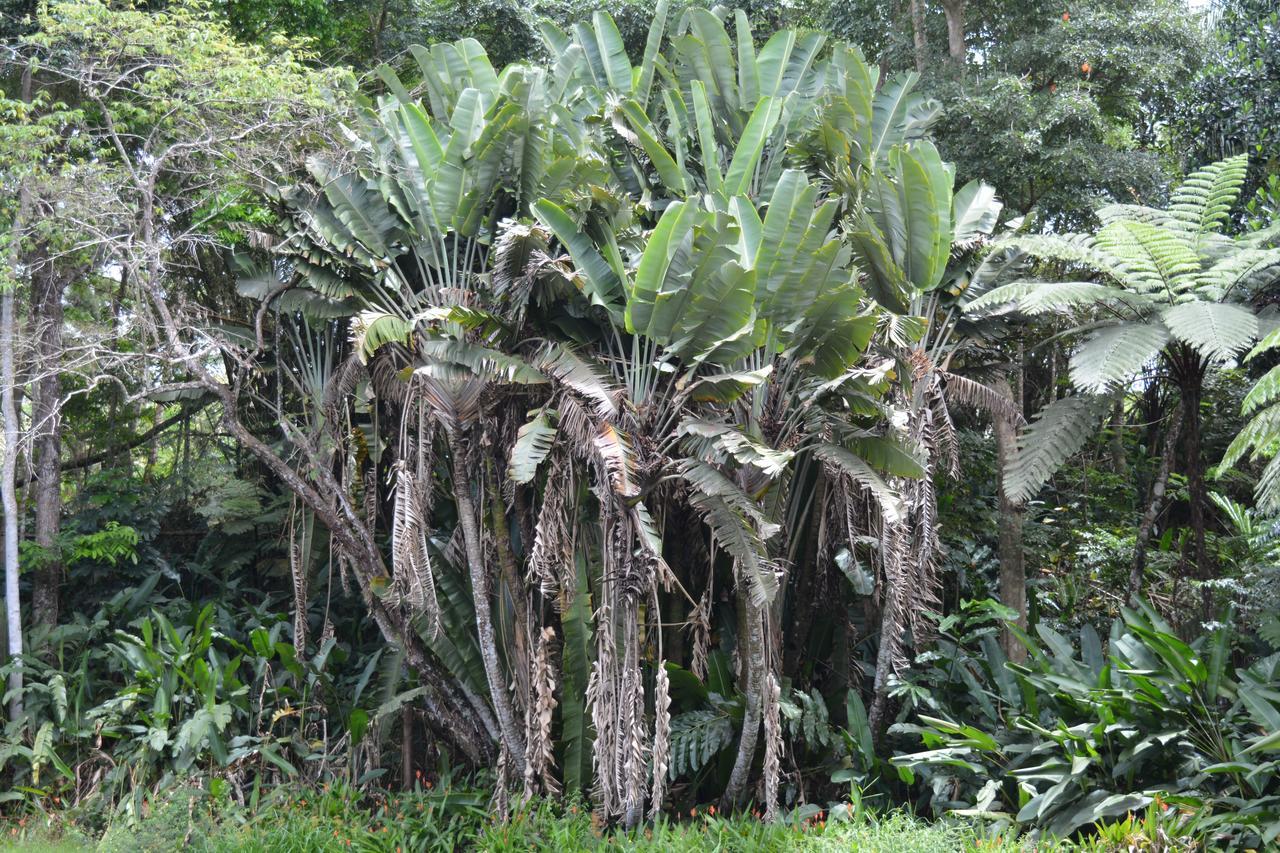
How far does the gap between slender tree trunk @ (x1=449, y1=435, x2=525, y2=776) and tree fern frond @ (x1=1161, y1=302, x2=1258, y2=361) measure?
5.42 metres

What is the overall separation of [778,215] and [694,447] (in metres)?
1.73

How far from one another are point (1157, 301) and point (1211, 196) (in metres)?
1.11

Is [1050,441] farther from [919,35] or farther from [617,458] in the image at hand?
[919,35]

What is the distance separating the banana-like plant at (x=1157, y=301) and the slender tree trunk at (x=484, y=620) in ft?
14.0

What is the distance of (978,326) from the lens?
9305mm

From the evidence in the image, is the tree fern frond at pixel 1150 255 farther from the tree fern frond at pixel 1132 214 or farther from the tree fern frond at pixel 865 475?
the tree fern frond at pixel 865 475

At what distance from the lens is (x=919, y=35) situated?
11992 millimetres

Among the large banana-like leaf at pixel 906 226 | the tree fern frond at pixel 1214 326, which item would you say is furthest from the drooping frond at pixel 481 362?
the tree fern frond at pixel 1214 326

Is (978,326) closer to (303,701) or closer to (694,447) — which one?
(694,447)

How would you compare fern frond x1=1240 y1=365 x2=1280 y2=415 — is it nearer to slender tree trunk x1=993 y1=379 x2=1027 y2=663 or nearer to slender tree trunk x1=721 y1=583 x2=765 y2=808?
slender tree trunk x1=993 y1=379 x2=1027 y2=663

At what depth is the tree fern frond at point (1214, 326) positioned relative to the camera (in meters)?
6.96

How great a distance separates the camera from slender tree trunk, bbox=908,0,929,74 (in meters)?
11.8

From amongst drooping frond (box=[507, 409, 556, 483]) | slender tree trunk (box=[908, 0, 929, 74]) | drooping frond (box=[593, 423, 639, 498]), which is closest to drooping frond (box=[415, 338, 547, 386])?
drooping frond (box=[507, 409, 556, 483])

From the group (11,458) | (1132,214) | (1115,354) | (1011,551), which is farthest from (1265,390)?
(11,458)
